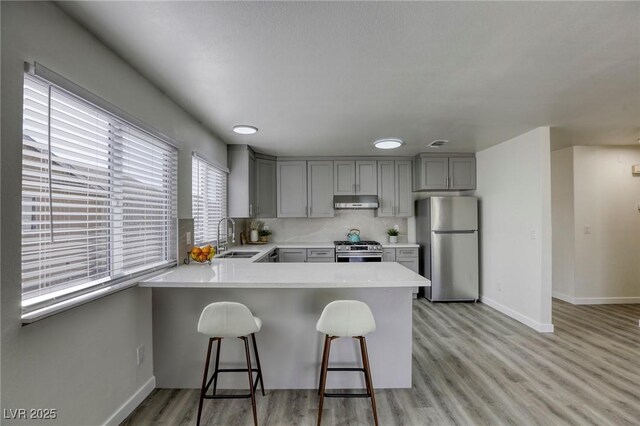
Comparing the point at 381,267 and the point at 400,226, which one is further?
the point at 400,226

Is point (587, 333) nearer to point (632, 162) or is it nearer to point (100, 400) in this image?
point (632, 162)

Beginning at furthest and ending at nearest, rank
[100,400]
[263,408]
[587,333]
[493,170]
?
1. [493,170]
2. [587,333]
3. [263,408]
4. [100,400]

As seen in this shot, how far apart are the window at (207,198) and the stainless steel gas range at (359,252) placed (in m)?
1.78

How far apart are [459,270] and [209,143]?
13.2 feet

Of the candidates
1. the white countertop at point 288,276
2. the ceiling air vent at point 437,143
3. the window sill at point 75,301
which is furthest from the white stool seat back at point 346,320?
the ceiling air vent at point 437,143

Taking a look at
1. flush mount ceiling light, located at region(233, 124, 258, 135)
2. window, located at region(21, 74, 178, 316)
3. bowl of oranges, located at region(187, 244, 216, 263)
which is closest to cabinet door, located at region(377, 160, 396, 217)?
flush mount ceiling light, located at region(233, 124, 258, 135)

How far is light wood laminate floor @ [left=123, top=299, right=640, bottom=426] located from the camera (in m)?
2.00

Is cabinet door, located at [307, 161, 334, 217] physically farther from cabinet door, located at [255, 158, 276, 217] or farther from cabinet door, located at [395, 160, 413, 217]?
cabinet door, located at [395, 160, 413, 217]

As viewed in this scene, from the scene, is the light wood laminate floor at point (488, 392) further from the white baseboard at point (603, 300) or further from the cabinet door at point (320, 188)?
the cabinet door at point (320, 188)

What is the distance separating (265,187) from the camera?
15.9 feet

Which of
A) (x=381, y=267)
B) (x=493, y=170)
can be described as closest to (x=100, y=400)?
(x=381, y=267)

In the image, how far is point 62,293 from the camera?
4.90 feet

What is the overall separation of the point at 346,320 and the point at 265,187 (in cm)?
334

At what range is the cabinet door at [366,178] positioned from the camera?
5039mm
